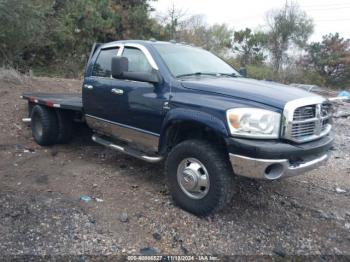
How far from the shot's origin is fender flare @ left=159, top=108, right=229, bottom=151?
3803 mm

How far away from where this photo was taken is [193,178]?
407cm

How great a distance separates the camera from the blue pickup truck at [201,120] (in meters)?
3.70

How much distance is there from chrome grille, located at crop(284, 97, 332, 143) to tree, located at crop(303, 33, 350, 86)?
33218 millimetres

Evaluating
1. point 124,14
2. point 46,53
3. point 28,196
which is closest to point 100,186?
point 28,196

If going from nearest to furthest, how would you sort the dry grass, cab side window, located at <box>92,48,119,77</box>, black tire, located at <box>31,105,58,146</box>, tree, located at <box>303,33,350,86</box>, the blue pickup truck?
the blue pickup truck
cab side window, located at <box>92,48,119,77</box>
black tire, located at <box>31,105,58,146</box>
the dry grass
tree, located at <box>303,33,350,86</box>

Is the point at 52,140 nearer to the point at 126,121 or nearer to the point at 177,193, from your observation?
the point at 126,121

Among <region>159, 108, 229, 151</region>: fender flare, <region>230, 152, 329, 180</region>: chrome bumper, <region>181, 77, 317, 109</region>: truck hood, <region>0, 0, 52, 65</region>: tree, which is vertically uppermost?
<region>0, 0, 52, 65</region>: tree

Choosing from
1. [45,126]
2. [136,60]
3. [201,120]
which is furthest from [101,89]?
[201,120]

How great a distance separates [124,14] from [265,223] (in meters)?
18.9

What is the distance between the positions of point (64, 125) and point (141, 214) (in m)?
2.95

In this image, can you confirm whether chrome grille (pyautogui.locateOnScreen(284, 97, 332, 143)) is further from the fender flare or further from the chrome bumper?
the fender flare

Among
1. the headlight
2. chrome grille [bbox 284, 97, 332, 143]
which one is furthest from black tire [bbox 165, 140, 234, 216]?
chrome grille [bbox 284, 97, 332, 143]

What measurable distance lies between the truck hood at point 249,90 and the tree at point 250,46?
107 feet

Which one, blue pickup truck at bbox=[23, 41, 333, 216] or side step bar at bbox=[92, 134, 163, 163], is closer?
blue pickup truck at bbox=[23, 41, 333, 216]
